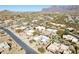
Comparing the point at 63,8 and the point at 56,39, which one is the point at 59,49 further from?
the point at 63,8

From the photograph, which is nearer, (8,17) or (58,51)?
(58,51)

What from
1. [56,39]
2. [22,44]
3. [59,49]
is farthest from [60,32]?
[22,44]

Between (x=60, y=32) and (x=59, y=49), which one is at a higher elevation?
(x=60, y=32)

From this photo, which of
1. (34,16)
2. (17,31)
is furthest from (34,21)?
(17,31)

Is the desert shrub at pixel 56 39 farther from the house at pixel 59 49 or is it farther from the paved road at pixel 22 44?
the paved road at pixel 22 44

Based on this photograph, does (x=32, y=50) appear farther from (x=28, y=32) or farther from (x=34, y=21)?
(x=34, y=21)

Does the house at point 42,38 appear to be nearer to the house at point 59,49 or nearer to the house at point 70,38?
the house at point 59,49

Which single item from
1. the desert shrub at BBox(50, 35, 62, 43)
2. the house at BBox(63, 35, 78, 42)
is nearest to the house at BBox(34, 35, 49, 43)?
the desert shrub at BBox(50, 35, 62, 43)

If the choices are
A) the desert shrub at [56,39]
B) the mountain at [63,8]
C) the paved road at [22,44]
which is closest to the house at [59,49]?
the desert shrub at [56,39]

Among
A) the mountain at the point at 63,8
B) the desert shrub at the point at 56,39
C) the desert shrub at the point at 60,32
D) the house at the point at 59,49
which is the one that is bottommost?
the house at the point at 59,49

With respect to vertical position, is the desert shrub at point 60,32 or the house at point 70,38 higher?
the desert shrub at point 60,32

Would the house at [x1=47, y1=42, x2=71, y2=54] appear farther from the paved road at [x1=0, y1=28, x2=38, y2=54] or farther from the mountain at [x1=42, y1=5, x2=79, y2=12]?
the mountain at [x1=42, y1=5, x2=79, y2=12]
